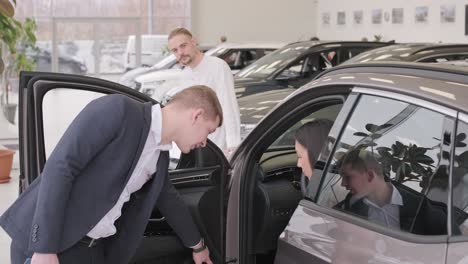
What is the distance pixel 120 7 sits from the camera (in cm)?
2280

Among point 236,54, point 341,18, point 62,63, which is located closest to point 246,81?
point 236,54

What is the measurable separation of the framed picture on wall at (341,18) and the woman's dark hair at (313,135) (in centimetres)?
1956

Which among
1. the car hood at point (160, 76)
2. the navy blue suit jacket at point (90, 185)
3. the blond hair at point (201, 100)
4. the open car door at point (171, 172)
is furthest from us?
the car hood at point (160, 76)

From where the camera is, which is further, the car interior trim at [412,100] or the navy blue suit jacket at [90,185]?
the navy blue suit jacket at [90,185]

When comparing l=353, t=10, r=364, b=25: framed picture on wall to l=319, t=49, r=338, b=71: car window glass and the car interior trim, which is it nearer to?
l=319, t=49, r=338, b=71: car window glass

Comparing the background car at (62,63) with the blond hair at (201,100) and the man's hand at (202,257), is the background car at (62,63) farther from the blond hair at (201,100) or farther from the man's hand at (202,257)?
the blond hair at (201,100)

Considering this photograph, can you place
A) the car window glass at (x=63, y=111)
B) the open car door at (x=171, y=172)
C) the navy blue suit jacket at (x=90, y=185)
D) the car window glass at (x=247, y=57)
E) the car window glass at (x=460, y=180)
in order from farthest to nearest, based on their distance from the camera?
the car window glass at (x=247, y=57)
the car window glass at (x=63, y=111)
the open car door at (x=171, y=172)
the navy blue suit jacket at (x=90, y=185)
the car window glass at (x=460, y=180)

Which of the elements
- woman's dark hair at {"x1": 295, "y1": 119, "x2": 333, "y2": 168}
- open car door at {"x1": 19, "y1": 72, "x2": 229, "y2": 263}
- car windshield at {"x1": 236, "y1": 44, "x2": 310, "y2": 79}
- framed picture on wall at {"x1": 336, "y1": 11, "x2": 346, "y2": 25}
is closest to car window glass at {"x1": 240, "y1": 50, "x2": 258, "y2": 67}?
car windshield at {"x1": 236, "y1": 44, "x2": 310, "y2": 79}

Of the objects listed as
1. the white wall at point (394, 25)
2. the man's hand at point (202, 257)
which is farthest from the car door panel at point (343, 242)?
the white wall at point (394, 25)

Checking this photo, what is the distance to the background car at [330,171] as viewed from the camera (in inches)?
79.3

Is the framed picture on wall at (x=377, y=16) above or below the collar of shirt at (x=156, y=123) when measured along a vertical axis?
above

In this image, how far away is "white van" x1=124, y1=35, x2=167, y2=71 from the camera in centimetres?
2203

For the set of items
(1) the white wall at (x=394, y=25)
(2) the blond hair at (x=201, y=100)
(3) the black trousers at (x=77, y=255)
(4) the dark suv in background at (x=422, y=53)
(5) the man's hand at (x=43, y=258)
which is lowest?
(3) the black trousers at (x=77, y=255)

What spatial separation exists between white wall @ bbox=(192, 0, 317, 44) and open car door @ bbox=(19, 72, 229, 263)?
20.2 m
